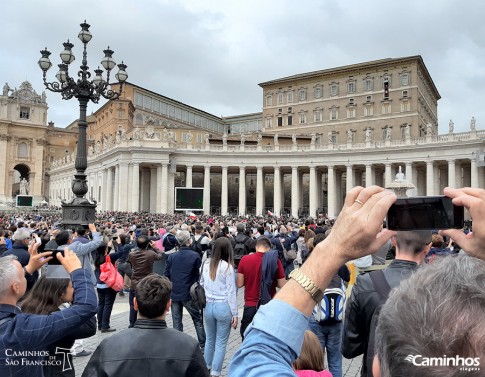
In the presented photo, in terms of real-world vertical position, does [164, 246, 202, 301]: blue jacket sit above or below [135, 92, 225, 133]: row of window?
below

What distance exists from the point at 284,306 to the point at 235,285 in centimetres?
524

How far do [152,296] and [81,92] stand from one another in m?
13.5

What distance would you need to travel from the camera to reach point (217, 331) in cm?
607

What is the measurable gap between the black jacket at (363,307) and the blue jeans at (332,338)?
2.02m

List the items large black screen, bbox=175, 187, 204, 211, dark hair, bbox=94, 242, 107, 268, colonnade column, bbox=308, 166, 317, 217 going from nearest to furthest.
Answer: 1. dark hair, bbox=94, 242, 107, 268
2. large black screen, bbox=175, 187, 204, 211
3. colonnade column, bbox=308, 166, 317, 217

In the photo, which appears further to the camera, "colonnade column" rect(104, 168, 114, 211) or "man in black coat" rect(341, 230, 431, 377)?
"colonnade column" rect(104, 168, 114, 211)

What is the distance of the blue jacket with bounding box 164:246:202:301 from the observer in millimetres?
7020

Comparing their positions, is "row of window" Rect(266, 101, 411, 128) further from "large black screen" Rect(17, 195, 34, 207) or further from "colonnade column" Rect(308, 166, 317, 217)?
"large black screen" Rect(17, 195, 34, 207)

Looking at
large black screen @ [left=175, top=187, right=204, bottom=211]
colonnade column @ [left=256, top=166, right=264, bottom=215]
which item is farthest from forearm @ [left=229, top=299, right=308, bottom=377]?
colonnade column @ [left=256, top=166, right=264, bottom=215]

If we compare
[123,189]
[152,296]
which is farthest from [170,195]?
[152,296]

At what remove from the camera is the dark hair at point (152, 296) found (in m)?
3.21

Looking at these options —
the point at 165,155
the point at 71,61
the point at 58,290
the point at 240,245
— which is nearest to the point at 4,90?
the point at 165,155

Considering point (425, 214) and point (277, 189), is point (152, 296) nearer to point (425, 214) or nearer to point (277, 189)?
point (425, 214)

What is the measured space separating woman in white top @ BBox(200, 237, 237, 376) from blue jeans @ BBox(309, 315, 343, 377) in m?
1.44
